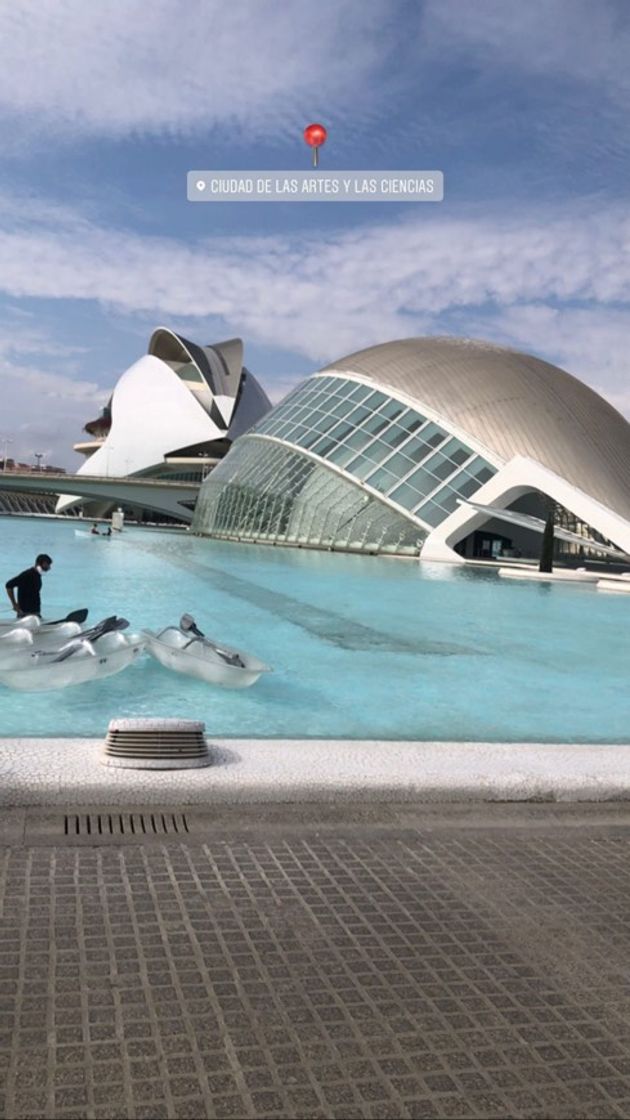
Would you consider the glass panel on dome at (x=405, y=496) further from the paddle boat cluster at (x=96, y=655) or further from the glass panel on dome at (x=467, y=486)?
the paddle boat cluster at (x=96, y=655)

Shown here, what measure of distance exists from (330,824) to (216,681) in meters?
5.06

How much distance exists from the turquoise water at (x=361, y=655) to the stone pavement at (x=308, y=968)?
12.1ft

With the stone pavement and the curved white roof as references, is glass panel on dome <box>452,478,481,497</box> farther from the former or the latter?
the stone pavement

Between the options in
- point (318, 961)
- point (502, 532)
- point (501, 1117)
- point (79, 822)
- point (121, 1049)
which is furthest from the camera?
point (502, 532)

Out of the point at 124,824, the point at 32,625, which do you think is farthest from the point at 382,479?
the point at 124,824

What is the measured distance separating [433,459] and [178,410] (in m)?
51.2

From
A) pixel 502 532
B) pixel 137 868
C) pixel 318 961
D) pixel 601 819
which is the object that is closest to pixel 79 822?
pixel 137 868

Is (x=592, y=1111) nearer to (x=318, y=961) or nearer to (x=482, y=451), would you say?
(x=318, y=961)

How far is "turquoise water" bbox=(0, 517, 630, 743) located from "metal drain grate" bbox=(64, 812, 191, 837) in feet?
10.3

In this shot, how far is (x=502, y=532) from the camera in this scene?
4231 cm

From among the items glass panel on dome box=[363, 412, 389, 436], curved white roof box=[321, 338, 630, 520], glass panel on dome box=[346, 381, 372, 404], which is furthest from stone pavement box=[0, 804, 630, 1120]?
glass panel on dome box=[346, 381, 372, 404]

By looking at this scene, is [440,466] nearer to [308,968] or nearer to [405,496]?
[405,496]

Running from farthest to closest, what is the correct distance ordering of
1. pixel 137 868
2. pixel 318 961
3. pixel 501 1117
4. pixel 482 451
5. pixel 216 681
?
1. pixel 482 451
2. pixel 216 681
3. pixel 137 868
4. pixel 318 961
5. pixel 501 1117

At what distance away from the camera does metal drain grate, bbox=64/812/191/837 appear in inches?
187
